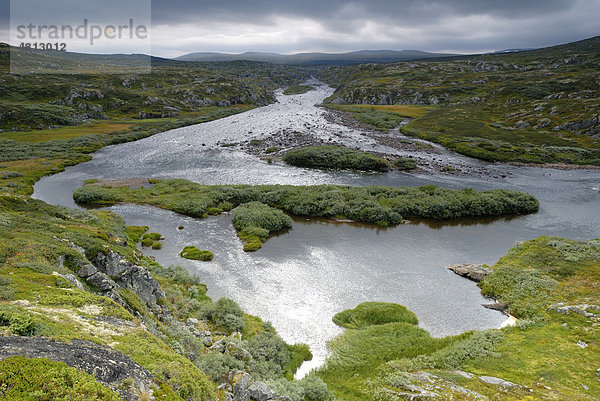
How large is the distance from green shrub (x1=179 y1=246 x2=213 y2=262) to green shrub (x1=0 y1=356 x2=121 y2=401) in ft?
→ 94.9

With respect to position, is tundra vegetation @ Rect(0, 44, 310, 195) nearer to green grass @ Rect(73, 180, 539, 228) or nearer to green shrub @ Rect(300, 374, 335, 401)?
green grass @ Rect(73, 180, 539, 228)

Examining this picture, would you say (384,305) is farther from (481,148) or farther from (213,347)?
(481,148)

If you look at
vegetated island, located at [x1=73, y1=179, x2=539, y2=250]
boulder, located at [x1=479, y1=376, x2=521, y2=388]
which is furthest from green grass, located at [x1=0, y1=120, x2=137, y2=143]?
boulder, located at [x1=479, y1=376, x2=521, y2=388]

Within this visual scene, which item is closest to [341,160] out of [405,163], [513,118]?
[405,163]

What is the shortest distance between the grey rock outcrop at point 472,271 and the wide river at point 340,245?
3.01 feet

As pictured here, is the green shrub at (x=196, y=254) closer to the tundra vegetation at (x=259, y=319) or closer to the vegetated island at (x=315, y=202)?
the tundra vegetation at (x=259, y=319)

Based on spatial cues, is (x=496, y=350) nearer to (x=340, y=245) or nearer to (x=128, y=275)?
(x=340, y=245)

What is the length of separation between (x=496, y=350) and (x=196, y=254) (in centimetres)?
3068

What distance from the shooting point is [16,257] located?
1997cm

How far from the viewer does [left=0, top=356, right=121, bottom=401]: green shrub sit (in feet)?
29.7

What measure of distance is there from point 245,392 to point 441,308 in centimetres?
2112

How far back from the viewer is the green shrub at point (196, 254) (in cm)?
3909

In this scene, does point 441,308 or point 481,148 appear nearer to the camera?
point 441,308

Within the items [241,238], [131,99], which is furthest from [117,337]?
[131,99]
